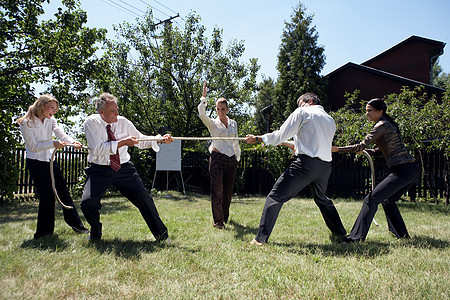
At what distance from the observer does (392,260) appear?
3.19 m

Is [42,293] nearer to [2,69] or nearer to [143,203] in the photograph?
[143,203]

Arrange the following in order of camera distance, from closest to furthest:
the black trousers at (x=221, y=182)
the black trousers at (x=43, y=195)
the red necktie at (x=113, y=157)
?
the red necktie at (x=113, y=157) → the black trousers at (x=43, y=195) → the black trousers at (x=221, y=182)

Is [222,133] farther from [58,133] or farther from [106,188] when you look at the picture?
[58,133]

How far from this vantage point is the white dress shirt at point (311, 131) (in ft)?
12.7

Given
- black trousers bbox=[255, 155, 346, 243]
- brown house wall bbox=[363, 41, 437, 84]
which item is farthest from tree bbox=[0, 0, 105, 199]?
brown house wall bbox=[363, 41, 437, 84]

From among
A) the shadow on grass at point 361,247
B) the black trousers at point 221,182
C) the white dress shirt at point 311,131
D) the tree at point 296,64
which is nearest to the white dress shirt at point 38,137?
the black trousers at point 221,182

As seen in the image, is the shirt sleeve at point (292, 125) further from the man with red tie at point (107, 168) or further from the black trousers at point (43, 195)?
the black trousers at point (43, 195)

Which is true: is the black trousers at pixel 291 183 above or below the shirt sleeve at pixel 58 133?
below

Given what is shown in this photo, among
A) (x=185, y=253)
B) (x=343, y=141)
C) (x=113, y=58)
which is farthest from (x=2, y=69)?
(x=343, y=141)

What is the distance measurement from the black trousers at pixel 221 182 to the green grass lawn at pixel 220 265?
41 cm

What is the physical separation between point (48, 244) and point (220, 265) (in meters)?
2.26

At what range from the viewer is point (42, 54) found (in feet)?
31.6

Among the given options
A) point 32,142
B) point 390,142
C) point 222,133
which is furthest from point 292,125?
point 32,142

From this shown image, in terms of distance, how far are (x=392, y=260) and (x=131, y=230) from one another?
3.49m
